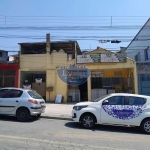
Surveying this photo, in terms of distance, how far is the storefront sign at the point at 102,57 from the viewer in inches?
640

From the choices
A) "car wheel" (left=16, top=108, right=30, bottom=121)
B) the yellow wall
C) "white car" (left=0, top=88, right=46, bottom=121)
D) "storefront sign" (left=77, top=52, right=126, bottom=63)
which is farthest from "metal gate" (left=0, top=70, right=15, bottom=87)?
"car wheel" (left=16, top=108, right=30, bottom=121)

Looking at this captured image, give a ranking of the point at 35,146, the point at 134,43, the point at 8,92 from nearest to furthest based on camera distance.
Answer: the point at 35,146 → the point at 8,92 → the point at 134,43

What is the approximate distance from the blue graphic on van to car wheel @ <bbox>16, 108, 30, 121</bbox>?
3.95m

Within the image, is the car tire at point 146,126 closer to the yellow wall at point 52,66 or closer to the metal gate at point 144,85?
the yellow wall at point 52,66

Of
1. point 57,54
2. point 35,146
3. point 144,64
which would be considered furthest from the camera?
point 57,54

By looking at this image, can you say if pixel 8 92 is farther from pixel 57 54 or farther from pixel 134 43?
pixel 134 43

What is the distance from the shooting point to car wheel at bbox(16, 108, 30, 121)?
8.87m

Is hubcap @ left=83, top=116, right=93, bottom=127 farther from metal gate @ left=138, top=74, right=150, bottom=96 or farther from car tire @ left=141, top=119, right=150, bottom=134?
metal gate @ left=138, top=74, right=150, bottom=96

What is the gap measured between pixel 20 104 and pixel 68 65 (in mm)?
8698

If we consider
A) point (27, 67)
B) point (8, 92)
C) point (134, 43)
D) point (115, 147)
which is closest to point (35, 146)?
point (115, 147)

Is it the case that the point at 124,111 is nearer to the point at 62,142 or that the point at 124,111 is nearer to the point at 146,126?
the point at 146,126

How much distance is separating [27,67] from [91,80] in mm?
6620

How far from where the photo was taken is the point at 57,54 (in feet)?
57.3

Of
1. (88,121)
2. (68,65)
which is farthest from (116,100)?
(68,65)
